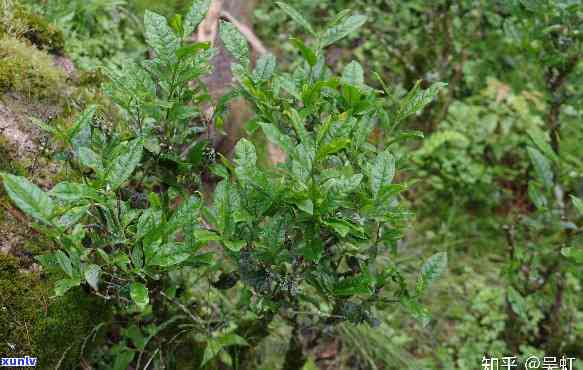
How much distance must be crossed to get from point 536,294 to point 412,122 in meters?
1.70

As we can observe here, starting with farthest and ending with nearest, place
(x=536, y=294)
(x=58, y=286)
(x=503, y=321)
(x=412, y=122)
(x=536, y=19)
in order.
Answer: (x=412, y=122), (x=503, y=321), (x=536, y=294), (x=536, y=19), (x=58, y=286)

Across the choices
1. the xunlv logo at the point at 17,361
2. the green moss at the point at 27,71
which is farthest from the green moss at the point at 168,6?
the xunlv logo at the point at 17,361

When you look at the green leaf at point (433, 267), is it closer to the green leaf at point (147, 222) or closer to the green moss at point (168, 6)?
the green leaf at point (147, 222)

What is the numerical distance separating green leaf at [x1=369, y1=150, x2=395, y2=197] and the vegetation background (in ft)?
0.61

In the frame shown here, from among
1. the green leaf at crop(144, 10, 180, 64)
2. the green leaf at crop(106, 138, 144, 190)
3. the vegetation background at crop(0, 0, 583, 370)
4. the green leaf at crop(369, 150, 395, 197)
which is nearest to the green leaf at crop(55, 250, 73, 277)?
the vegetation background at crop(0, 0, 583, 370)

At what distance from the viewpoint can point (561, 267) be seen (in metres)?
2.81

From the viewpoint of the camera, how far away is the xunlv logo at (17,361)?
5.04 ft

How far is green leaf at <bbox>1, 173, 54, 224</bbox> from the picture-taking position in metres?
1.28

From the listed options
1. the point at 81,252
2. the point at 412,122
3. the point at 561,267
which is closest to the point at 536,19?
the point at 561,267

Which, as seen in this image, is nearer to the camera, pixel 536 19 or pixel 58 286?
pixel 58 286

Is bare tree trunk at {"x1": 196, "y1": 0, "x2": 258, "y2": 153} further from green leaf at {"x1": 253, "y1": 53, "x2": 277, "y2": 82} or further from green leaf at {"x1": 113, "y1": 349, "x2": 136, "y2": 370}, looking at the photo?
green leaf at {"x1": 113, "y1": 349, "x2": 136, "y2": 370}

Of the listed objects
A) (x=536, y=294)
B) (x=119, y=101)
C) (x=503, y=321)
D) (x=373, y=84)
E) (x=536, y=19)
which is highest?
(x=119, y=101)

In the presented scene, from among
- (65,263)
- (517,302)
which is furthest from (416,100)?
(517,302)

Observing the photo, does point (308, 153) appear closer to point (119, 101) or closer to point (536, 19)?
point (119, 101)
